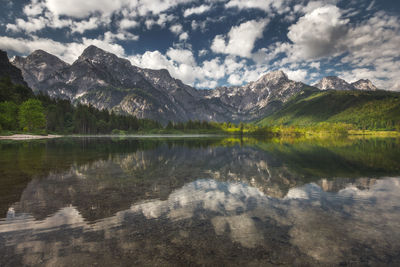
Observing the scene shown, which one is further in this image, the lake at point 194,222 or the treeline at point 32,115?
the treeline at point 32,115

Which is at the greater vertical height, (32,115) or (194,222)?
(32,115)

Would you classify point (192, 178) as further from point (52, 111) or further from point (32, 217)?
point (52, 111)

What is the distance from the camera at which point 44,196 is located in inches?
586

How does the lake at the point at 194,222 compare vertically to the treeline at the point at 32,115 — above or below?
below

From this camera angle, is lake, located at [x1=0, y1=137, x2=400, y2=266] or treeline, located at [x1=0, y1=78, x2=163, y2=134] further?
treeline, located at [x1=0, y1=78, x2=163, y2=134]

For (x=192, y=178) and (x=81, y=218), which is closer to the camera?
(x=81, y=218)

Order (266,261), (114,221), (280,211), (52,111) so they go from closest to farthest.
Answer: (266,261) < (114,221) < (280,211) < (52,111)

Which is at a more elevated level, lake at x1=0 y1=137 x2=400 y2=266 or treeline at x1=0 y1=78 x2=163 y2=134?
treeline at x1=0 y1=78 x2=163 y2=134

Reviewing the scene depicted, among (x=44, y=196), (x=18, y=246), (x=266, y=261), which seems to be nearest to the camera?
(x=266, y=261)

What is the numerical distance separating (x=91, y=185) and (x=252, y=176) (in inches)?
672

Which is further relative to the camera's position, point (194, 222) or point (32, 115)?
point (32, 115)

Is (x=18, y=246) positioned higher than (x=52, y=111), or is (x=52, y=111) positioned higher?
(x=52, y=111)

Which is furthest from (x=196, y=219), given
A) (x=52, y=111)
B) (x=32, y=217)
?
(x=52, y=111)

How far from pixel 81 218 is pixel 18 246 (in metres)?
3.16
